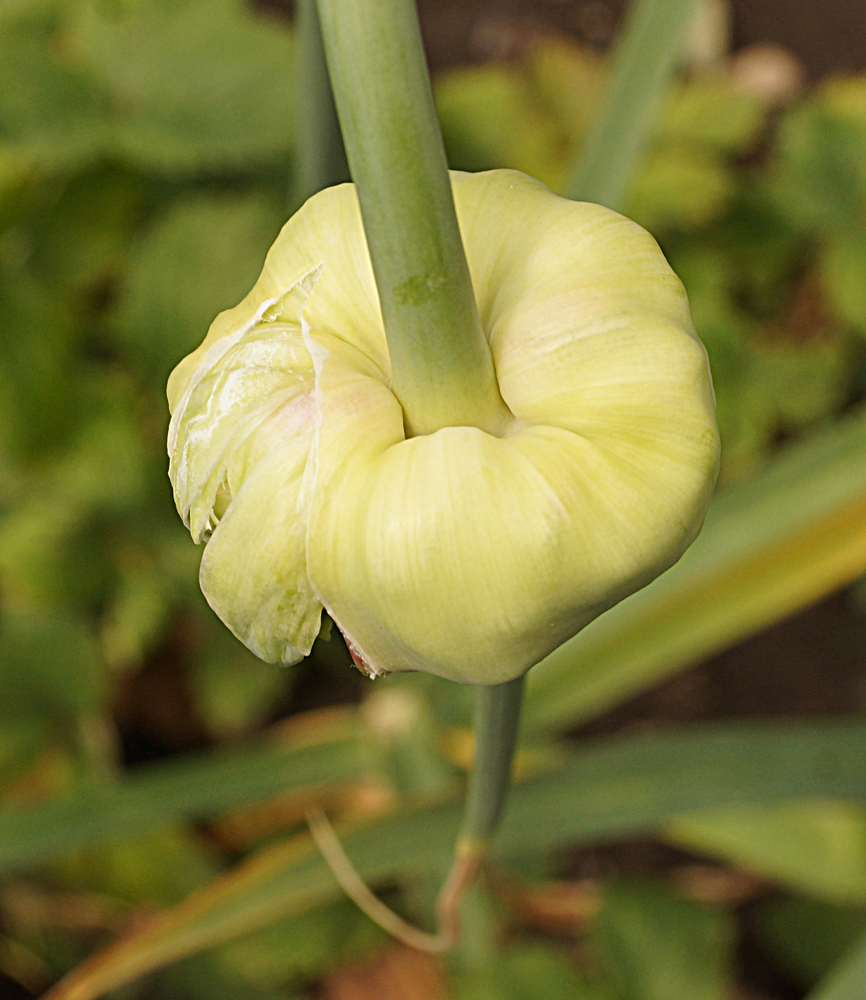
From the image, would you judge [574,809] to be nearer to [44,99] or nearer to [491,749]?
[491,749]

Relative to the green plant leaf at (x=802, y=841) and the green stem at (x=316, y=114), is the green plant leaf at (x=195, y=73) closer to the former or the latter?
the green stem at (x=316, y=114)

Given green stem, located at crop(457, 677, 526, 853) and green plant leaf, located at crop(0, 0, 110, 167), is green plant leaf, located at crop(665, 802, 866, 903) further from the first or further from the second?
green plant leaf, located at crop(0, 0, 110, 167)

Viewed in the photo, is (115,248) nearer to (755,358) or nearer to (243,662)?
(243,662)

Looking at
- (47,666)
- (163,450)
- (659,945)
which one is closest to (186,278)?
(163,450)

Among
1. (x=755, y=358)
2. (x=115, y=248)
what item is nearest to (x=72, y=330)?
(x=115, y=248)

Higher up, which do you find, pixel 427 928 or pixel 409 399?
pixel 409 399

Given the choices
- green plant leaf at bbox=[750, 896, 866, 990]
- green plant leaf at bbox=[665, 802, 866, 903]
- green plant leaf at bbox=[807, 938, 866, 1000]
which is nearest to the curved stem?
green plant leaf at bbox=[807, 938, 866, 1000]

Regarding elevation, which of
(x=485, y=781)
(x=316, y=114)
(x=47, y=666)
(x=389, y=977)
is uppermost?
(x=316, y=114)

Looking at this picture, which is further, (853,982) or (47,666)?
(47,666)
